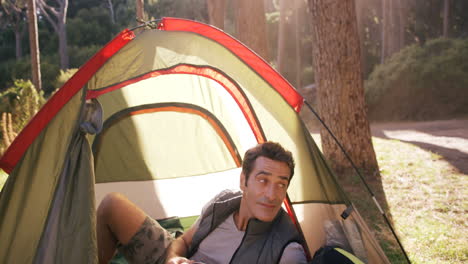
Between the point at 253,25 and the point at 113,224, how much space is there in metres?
5.41

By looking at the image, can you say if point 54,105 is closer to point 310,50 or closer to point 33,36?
point 33,36

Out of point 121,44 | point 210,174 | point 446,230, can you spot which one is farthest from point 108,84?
point 446,230

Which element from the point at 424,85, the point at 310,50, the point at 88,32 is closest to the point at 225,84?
the point at 424,85

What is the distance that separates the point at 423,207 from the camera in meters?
4.91

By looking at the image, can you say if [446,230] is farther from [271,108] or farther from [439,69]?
[439,69]

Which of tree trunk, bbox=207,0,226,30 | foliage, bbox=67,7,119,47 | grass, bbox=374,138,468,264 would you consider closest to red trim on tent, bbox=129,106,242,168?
grass, bbox=374,138,468,264

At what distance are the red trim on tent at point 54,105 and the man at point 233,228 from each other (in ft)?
1.98

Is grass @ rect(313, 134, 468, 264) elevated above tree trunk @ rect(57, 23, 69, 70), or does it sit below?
below

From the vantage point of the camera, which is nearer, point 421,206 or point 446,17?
point 421,206

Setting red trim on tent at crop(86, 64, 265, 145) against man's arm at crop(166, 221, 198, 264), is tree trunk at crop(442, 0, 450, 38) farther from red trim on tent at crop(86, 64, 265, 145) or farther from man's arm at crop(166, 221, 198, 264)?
man's arm at crop(166, 221, 198, 264)

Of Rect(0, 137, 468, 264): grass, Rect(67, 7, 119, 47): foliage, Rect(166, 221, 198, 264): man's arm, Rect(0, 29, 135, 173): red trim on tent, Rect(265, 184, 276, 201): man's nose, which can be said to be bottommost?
Rect(0, 137, 468, 264): grass

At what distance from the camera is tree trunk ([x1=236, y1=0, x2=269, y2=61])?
734cm

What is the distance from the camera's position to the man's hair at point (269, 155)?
2318mm

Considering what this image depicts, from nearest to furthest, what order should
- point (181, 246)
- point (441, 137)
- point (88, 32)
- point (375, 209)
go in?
point (181, 246) < point (375, 209) < point (441, 137) < point (88, 32)
